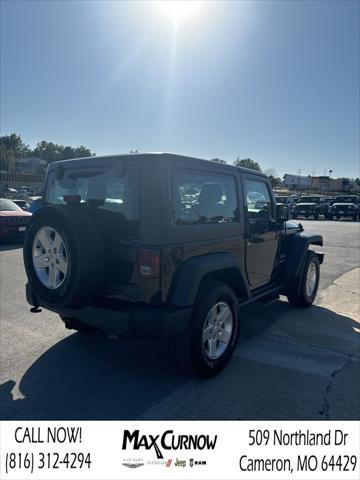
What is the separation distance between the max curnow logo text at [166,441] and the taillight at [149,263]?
1164 millimetres

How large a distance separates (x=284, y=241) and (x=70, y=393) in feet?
11.5

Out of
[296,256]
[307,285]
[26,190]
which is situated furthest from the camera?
[26,190]

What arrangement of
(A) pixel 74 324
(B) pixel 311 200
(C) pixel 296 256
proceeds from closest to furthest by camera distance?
1. (A) pixel 74 324
2. (C) pixel 296 256
3. (B) pixel 311 200

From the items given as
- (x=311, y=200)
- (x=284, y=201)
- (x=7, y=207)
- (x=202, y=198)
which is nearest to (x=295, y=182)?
(x=311, y=200)

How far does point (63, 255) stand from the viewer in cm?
310

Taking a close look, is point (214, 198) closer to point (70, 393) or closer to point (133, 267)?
point (133, 267)

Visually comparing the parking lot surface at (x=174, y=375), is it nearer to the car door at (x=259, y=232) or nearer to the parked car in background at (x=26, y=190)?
the car door at (x=259, y=232)

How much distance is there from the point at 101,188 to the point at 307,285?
12.0 ft

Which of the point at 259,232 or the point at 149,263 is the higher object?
the point at 259,232

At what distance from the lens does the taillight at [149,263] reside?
2.89 metres

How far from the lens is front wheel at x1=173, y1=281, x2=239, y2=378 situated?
3.15 m

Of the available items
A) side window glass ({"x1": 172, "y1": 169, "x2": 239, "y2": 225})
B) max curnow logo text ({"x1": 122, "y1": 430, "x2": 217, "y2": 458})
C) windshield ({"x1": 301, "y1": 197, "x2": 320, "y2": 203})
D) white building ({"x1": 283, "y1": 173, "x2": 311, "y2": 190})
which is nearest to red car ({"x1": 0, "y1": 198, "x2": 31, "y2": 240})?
side window glass ({"x1": 172, "y1": 169, "x2": 239, "y2": 225})

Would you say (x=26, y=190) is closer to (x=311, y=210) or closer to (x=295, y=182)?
(x=311, y=210)

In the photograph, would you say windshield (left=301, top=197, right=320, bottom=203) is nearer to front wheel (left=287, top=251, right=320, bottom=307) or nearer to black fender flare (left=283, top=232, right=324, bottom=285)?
front wheel (left=287, top=251, right=320, bottom=307)
